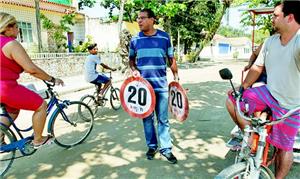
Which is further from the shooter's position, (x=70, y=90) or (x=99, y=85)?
(x=70, y=90)

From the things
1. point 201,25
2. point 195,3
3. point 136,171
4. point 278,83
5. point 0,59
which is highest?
point 195,3

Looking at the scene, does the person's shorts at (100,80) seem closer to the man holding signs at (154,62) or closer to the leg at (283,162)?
the man holding signs at (154,62)

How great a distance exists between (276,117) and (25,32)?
60.8 feet

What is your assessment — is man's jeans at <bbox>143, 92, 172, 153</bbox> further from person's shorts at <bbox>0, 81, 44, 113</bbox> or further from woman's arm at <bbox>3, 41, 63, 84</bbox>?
woman's arm at <bbox>3, 41, 63, 84</bbox>

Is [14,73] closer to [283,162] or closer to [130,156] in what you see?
[130,156]

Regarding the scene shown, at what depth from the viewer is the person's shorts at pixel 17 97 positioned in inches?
145

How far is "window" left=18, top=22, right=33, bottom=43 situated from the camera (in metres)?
18.4

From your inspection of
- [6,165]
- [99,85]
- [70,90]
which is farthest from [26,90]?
[70,90]

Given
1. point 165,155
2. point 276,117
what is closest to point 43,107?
point 165,155

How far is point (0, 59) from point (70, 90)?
8073mm

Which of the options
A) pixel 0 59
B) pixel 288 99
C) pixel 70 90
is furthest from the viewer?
pixel 70 90

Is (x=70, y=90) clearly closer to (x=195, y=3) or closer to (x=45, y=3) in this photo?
(x=45, y=3)

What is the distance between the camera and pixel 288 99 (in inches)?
118

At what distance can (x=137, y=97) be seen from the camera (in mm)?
4355
